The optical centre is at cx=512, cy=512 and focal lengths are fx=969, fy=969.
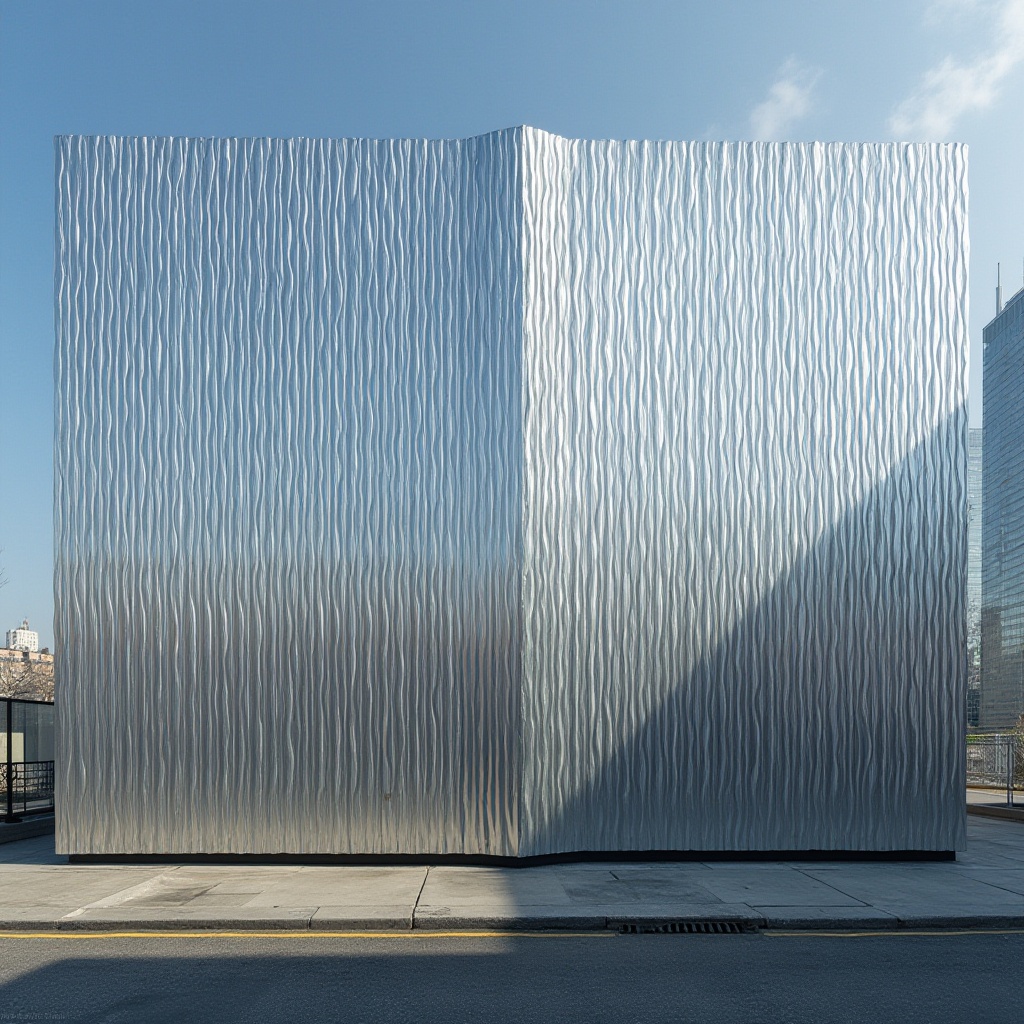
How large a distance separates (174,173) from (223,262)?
4.78 ft

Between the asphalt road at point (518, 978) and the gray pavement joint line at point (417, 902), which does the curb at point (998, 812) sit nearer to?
the asphalt road at point (518, 978)

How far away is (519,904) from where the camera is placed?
1027 cm

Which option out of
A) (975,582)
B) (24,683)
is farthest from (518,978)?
(975,582)

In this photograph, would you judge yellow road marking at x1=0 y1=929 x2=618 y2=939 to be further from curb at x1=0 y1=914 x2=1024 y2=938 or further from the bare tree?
the bare tree

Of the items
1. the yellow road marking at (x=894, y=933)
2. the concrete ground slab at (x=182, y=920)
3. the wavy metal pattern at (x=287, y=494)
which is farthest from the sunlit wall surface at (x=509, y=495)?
the yellow road marking at (x=894, y=933)

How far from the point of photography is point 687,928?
9.54m

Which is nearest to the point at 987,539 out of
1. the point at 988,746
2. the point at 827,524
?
the point at 988,746

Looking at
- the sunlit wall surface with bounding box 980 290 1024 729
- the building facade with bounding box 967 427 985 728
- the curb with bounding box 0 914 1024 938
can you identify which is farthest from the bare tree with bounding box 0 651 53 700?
the sunlit wall surface with bounding box 980 290 1024 729

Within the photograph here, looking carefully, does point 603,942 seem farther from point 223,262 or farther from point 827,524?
point 223,262

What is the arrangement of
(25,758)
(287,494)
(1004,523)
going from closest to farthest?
1. (287,494)
2. (25,758)
3. (1004,523)

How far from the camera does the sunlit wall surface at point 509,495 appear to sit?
510 inches

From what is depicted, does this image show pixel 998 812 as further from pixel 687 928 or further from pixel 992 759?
pixel 687 928

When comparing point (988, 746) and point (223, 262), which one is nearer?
point (223, 262)

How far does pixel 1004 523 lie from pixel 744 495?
316ft
